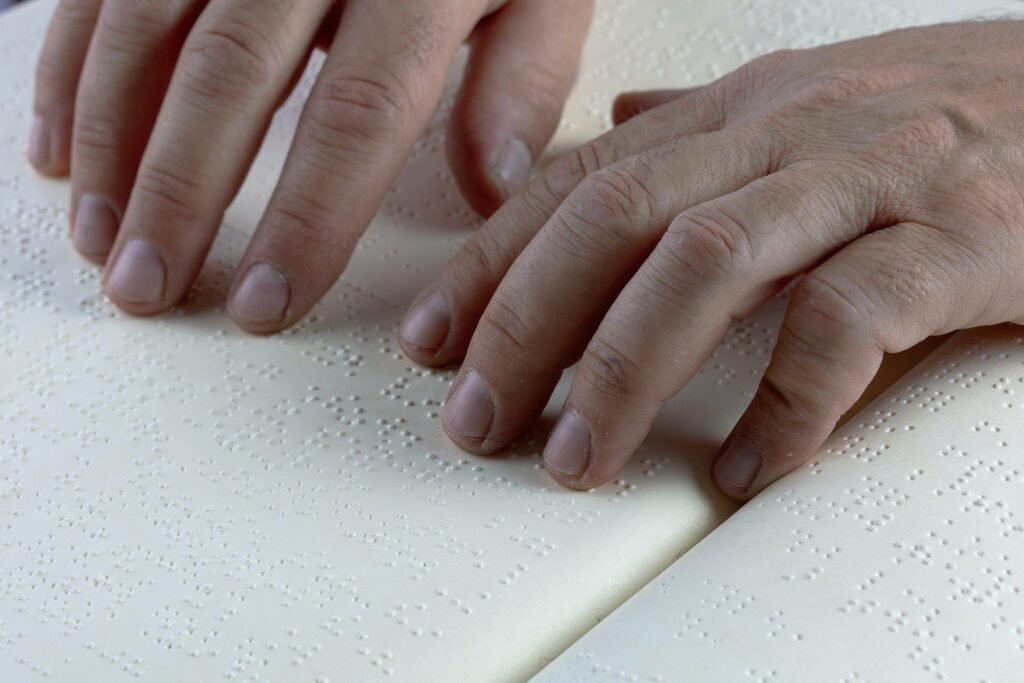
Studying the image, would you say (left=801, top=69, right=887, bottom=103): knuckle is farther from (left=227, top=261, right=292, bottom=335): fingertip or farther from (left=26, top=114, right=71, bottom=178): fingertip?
(left=26, top=114, right=71, bottom=178): fingertip

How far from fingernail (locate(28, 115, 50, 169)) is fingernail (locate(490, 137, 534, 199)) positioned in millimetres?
333

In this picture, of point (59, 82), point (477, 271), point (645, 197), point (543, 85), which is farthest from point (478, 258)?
point (59, 82)

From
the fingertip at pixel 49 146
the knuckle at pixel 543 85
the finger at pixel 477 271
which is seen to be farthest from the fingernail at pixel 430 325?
the fingertip at pixel 49 146

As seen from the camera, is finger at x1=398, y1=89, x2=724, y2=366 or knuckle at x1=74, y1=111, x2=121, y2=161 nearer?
finger at x1=398, y1=89, x2=724, y2=366

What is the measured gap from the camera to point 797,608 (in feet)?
1.49

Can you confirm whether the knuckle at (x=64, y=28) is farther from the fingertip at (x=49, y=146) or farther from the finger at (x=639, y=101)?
the finger at (x=639, y=101)

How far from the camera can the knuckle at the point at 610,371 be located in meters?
0.52

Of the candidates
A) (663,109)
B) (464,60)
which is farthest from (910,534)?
(464,60)

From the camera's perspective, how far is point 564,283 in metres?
0.55

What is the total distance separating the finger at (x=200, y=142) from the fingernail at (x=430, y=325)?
0.53 feet

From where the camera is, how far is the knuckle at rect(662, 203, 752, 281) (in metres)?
0.51

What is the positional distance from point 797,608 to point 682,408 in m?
0.15

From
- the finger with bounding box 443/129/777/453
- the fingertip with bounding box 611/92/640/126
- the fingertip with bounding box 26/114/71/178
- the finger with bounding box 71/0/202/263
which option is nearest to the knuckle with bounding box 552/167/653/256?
the finger with bounding box 443/129/777/453

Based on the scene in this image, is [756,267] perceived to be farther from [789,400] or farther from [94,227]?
[94,227]
